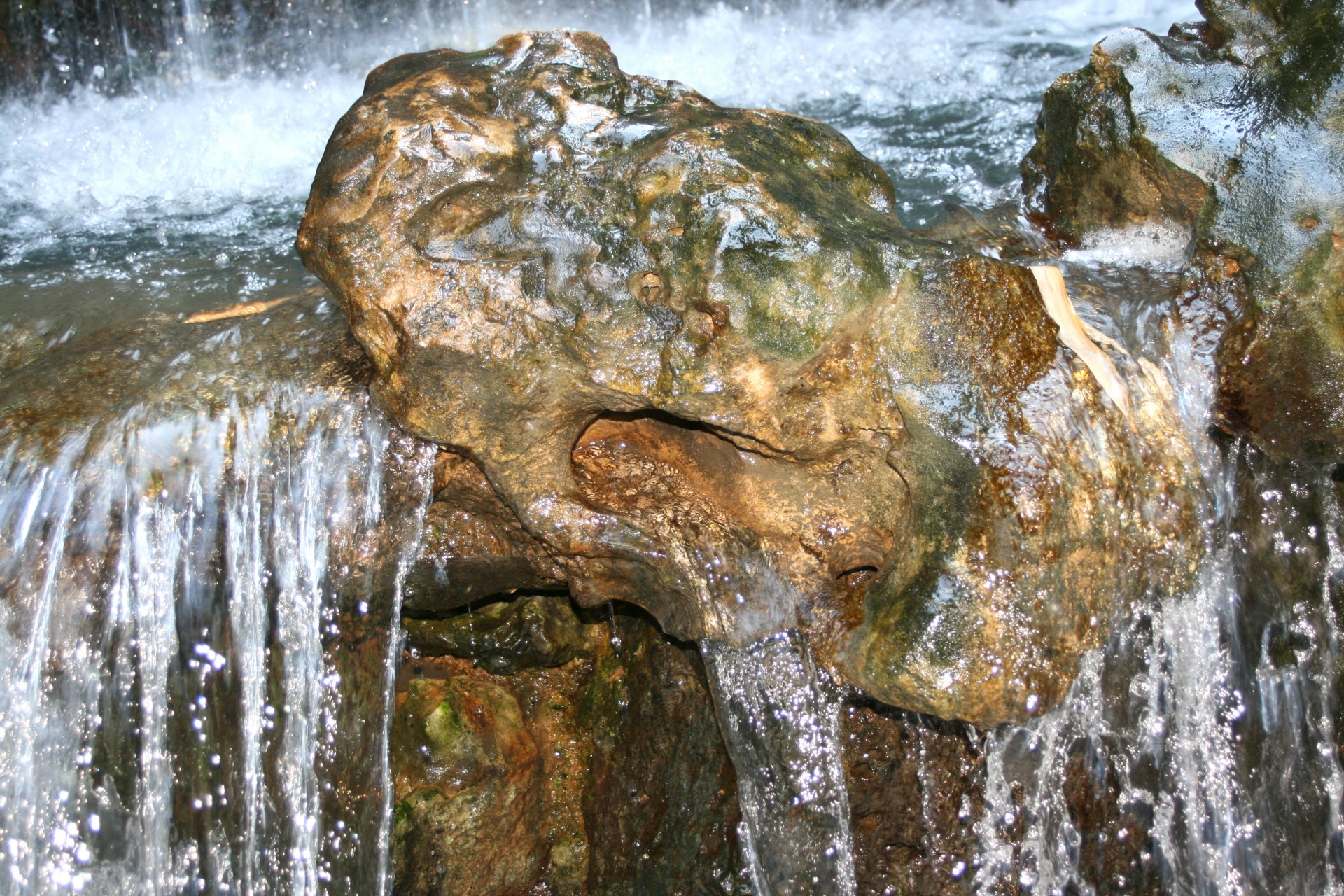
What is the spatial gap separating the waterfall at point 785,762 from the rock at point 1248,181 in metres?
1.20

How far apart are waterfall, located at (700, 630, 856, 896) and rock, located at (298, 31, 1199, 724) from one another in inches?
5.2

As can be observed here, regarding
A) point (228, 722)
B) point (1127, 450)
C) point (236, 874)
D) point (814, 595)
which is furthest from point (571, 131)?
point (236, 874)

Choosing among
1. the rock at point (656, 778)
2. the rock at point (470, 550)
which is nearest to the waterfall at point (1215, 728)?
the rock at point (656, 778)

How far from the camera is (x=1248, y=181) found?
261cm

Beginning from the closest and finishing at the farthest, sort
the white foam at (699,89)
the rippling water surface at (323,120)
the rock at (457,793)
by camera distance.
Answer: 1. the rock at (457,793)
2. the rippling water surface at (323,120)
3. the white foam at (699,89)

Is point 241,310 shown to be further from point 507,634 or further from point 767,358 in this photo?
point 767,358

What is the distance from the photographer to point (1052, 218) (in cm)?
317

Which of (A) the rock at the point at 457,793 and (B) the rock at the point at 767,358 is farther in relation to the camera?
(A) the rock at the point at 457,793

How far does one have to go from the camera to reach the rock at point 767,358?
7.16 feet

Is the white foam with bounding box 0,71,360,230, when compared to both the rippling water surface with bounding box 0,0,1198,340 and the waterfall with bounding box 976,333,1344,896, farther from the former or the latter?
the waterfall with bounding box 976,333,1344,896

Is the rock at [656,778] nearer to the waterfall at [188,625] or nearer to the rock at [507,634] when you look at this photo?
the rock at [507,634]

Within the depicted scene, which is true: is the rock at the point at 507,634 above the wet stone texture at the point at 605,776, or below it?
above

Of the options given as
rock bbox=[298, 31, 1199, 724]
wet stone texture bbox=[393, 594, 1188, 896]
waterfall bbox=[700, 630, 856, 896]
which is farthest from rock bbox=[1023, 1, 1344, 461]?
waterfall bbox=[700, 630, 856, 896]

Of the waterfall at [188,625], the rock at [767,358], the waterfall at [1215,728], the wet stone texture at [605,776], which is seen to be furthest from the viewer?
the wet stone texture at [605,776]
